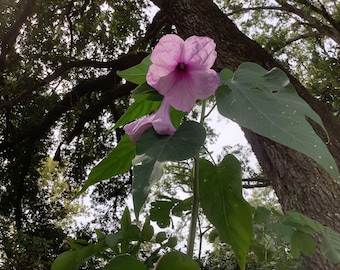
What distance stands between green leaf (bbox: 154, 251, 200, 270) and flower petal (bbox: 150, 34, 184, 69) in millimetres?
163

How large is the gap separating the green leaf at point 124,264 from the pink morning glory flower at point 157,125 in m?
0.10

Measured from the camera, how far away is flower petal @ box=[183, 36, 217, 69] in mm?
403

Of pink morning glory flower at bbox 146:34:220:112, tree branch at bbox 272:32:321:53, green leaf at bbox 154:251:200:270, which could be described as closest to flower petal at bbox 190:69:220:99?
pink morning glory flower at bbox 146:34:220:112

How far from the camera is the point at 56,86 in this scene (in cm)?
489

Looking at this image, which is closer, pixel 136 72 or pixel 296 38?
pixel 136 72

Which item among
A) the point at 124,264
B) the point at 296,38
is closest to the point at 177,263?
the point at 124,264

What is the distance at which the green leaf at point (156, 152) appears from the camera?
12.9 inches

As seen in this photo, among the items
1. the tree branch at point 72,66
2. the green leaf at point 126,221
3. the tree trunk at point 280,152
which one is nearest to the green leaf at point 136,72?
the green leaf at point 126,221

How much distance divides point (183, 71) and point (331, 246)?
1.03 ft

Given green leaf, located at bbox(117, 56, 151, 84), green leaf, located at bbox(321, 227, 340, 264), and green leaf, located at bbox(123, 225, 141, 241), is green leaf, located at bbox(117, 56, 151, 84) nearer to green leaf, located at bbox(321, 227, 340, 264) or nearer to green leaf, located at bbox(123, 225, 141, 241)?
green leaf, located at bbox(123, 225, 141, 241)

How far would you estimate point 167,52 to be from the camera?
1.31 ft

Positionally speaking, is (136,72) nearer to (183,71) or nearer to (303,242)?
(183,71)

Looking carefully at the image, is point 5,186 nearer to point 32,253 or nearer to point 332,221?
point 32,253

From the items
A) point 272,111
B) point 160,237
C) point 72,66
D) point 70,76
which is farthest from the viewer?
point 70,76
